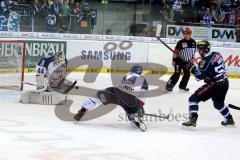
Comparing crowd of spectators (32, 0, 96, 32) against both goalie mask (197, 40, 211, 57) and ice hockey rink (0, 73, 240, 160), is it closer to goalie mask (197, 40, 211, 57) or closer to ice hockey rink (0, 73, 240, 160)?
ice hockey rink (0, 73, 240, 160)

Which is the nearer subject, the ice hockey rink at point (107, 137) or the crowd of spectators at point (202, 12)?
the ice hockey rink at point (107, 137)

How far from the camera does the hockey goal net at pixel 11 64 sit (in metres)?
13.4

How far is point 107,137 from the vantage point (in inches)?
329

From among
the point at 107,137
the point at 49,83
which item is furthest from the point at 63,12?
the point at 107,137

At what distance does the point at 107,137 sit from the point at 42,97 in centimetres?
303

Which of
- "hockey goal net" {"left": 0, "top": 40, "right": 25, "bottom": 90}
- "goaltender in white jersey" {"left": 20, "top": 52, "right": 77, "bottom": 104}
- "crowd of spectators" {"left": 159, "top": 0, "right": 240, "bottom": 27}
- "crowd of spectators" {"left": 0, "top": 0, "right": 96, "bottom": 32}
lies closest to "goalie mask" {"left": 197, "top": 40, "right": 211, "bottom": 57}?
"goaltender in white jersey" {"left": 20, "top": 52, "right": 77, "bottom": 104}

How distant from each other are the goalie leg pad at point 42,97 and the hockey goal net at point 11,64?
2.03m

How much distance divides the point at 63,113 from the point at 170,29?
889 cm

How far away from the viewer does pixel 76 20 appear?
17062 millimetres

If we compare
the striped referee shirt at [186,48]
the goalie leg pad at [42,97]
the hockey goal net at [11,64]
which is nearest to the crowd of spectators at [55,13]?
the hockey goal net at [11,64]

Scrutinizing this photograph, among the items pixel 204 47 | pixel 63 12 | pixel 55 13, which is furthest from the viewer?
pixel 63 12

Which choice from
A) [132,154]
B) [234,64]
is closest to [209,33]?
[234,64]

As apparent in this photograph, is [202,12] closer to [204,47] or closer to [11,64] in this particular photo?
[11,64]

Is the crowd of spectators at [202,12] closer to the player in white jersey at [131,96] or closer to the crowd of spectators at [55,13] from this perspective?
the crowd of spectators at [55,13]
